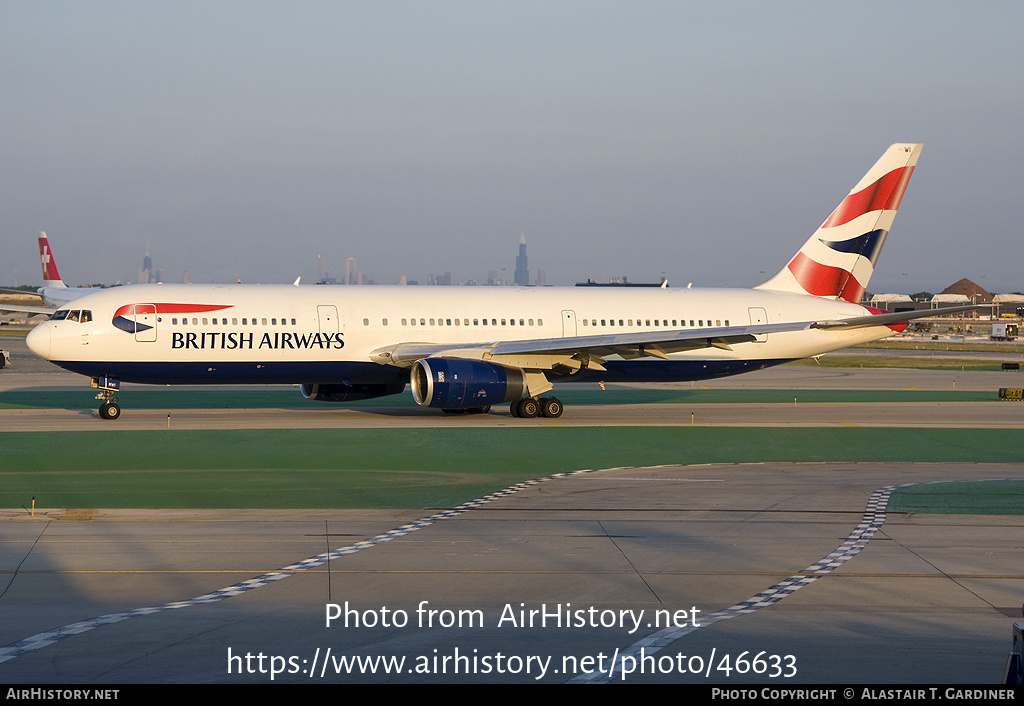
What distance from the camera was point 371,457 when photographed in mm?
23438

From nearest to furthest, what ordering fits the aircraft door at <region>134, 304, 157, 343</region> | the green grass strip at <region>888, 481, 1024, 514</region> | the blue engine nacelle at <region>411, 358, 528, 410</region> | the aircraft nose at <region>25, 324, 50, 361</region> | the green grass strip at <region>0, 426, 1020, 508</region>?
the green grass strip at <region>888, 481, 1024, 514</region>
the green grass strip at <region>0, 426, 1020, 508</region>
the blue engine nacelle at <region>411, 358, 528, 410</region>
the aircraft nose at <region>25, 324, 50, 361</region>
the aircraft door at <region>134, 304, 157, 343</region>

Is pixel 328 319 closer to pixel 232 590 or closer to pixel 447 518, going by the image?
pixel 447 518

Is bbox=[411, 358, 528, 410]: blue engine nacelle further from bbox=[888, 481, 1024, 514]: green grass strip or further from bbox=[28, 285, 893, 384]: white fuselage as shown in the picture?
bbox=[888, 481, 1024, 514]: green grass strip

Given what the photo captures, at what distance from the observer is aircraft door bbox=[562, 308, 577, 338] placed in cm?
3397

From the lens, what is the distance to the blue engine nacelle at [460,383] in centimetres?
2903

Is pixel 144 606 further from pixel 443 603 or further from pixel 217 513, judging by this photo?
pixel 217 513

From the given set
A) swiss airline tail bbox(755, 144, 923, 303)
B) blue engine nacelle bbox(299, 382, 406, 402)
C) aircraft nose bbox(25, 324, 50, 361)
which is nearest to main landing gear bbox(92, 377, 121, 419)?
aircraft nose bbox(25, 324, 50, 361)

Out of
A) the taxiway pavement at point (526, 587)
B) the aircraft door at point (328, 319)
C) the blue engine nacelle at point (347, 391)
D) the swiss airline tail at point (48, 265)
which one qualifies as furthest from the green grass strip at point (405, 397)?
the swiss airline tail at point (48, 265)

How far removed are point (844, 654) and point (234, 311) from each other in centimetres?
2460

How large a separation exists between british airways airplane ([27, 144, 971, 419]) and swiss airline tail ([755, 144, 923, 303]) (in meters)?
0.05

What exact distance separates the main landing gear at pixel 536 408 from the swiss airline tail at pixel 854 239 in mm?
9918

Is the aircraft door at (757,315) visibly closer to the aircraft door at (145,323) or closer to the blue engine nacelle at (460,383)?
the blue engine nacelle at (460,383)

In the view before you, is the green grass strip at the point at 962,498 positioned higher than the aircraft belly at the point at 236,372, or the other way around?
the aircraft belly at the point at 236,372
